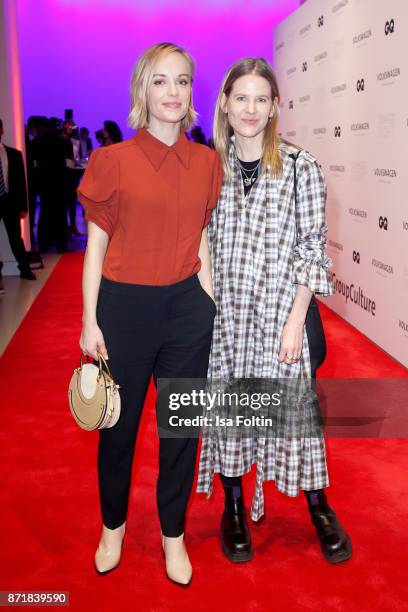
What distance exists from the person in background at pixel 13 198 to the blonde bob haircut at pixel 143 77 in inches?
216

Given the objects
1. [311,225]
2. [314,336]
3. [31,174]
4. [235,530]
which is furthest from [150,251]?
[31,174]

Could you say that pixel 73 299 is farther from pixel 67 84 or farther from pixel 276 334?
pixel 67 84

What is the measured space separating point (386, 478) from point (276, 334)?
1.16m

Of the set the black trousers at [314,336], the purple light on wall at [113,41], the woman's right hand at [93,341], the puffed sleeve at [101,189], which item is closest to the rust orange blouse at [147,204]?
the puffed sleeve at [101,189]

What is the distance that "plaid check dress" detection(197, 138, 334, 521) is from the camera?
2215 mm

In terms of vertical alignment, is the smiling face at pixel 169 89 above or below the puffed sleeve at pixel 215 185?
above

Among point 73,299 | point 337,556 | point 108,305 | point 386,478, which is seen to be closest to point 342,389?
point 386,478

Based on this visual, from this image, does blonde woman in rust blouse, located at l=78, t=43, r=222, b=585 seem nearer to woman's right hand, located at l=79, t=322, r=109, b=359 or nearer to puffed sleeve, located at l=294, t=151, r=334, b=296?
woman's right hand, located at l=79, t=322, r=109, b=359

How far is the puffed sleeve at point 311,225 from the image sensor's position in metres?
2.19

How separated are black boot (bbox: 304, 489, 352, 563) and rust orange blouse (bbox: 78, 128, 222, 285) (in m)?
1.06

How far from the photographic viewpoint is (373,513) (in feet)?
9.03

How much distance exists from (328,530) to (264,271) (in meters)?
0.99

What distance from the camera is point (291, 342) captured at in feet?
7.34

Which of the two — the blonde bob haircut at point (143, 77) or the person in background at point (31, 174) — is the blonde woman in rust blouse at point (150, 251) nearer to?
the blonde bob haircut at point (143, 77)
